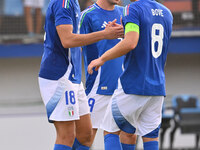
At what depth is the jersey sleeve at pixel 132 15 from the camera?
4145 mm

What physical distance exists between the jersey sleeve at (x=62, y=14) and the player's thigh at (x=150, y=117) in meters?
1.00

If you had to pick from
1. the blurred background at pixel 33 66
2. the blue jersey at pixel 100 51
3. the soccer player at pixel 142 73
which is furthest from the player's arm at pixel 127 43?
the blurred background at pixel 33 66

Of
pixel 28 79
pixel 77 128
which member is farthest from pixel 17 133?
pixel 77 128

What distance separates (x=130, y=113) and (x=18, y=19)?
8006 mm

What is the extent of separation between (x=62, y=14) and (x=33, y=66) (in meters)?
8.74

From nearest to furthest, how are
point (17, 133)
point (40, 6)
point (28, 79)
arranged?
point (17, 133) < point (40, 6) < point (28, 79)

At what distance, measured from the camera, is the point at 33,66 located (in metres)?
12.7

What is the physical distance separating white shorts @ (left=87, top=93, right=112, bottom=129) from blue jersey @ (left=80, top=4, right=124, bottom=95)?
2.1 inches

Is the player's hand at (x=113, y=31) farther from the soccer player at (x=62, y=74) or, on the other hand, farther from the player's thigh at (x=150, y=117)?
the player's thigh at (x=150, y=117)

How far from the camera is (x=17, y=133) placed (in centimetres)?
988

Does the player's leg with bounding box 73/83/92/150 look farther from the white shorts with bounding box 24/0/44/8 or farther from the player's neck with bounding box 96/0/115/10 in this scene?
the white shorts with bounding box 24/0/44/8

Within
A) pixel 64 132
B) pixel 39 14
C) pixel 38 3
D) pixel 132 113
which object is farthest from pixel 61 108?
pixel 39 14

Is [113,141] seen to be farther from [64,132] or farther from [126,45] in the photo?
[126,45]

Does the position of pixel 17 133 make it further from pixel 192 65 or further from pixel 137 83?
pixel 137 83
